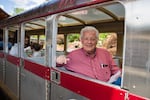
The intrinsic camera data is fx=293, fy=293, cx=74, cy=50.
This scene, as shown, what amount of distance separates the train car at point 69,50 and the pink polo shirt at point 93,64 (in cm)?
11

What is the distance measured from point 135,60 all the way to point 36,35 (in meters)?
3.69

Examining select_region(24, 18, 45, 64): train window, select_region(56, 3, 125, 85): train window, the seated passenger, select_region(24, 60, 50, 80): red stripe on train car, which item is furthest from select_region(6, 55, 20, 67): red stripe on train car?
the seated passenger

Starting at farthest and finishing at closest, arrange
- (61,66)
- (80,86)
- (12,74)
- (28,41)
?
(12,74) → (28,41) → (61,66) → (80,86)

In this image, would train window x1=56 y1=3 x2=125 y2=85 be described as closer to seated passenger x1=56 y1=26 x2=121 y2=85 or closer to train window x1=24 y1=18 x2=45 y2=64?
seated passenger x1=56 y1=26 x2=121 y2=85

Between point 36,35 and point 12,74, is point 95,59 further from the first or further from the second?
point 12,74

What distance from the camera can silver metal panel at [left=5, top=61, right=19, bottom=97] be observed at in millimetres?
6232

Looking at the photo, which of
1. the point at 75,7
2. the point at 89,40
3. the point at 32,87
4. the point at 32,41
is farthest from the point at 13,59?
the point at 75,7

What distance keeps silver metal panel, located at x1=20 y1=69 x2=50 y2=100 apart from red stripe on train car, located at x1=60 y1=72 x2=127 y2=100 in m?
0.73

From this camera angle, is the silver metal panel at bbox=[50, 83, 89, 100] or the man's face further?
the man's face

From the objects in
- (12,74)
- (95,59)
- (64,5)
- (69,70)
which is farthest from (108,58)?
(12,74)

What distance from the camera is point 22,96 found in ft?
18.5

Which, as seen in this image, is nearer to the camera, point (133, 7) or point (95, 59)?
point (133, 7)

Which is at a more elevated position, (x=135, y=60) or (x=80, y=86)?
(x=135, y=60)

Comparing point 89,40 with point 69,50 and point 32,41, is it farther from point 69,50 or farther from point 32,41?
point 32,41
